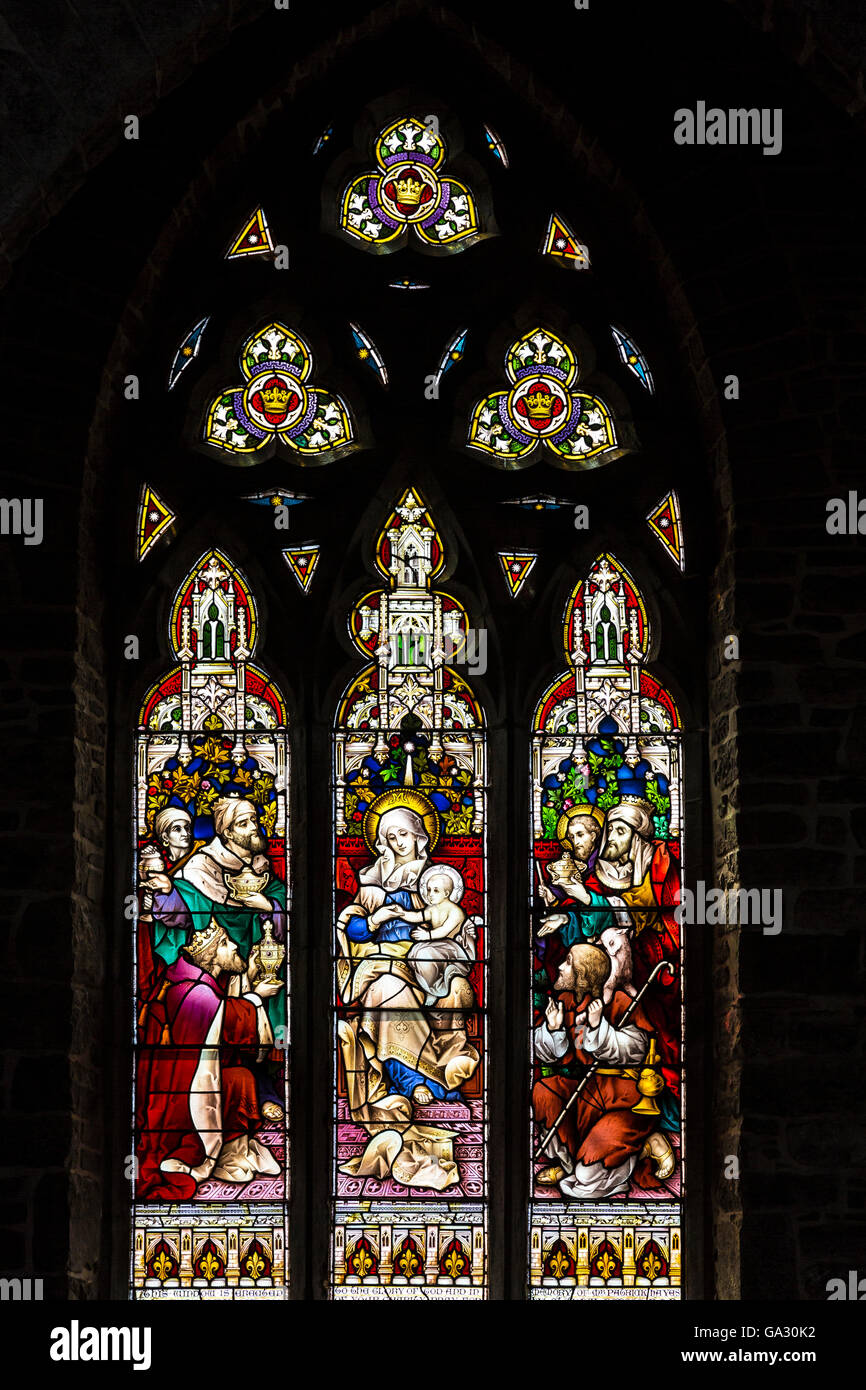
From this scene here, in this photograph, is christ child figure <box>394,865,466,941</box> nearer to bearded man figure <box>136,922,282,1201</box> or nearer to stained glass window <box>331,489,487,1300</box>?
stained glass window <box>331,489,487,1300</box>

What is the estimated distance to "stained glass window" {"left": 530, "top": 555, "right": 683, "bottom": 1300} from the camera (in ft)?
25.9

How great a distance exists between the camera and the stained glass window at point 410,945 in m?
7.87

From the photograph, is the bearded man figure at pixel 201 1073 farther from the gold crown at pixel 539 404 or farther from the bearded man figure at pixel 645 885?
the gold crown at pixel 539 404

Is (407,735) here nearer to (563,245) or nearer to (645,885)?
(645,885)

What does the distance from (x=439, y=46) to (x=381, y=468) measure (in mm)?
1676

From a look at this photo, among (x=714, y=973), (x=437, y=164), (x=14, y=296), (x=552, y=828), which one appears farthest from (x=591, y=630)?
(x=14, y=296)

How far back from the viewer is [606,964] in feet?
26.6

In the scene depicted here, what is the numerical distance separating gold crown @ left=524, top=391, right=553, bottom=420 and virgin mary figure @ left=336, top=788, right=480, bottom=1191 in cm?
167

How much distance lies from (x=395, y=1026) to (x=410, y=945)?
12.0 inches

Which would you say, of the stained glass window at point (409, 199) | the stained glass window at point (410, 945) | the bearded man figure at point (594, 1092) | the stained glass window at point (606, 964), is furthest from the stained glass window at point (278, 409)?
the bearded man figure at point (594, 1092)

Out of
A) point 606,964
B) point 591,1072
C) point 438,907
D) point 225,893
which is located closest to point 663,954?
point 606,964

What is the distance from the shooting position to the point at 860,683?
7.81 meters

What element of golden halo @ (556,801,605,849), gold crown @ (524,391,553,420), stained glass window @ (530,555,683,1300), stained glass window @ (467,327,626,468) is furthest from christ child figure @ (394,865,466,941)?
gold crown @ (524,391,553,420)

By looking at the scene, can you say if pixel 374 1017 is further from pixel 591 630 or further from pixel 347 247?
pixel 347 247
